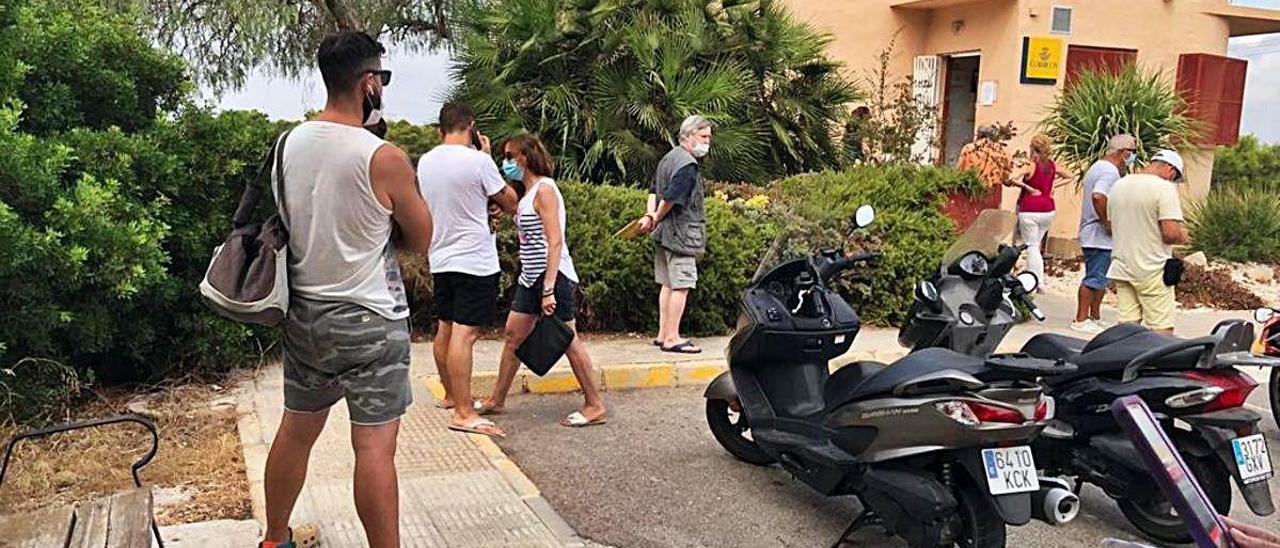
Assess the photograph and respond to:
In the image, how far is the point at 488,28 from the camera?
1181 cm

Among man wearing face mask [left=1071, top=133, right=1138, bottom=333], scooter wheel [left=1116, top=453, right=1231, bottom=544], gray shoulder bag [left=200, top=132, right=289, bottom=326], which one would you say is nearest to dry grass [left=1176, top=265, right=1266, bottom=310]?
man wearing face mask [left=1071, top=133, right=1138, bottom=333]

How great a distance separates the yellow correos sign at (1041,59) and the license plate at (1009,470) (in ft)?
37.6

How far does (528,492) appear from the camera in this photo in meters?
4.66

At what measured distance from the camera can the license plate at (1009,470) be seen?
12.4ft

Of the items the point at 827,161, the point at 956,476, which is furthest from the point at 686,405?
the point at 827,161

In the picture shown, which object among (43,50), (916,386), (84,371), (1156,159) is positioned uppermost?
(43,50)

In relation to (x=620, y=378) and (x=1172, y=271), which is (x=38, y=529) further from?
(x=1172, y=271)

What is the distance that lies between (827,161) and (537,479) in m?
8.21

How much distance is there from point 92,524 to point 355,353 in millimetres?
888

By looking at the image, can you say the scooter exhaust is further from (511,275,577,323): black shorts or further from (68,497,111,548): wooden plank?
(68,497,111,548): wooden plank

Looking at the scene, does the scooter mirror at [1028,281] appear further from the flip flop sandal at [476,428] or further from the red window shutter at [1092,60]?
the red window shutter at [1092,60]

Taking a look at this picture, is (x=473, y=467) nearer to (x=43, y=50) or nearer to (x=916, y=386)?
(x=916, y=386)

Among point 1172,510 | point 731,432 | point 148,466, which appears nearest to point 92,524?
point 148,466

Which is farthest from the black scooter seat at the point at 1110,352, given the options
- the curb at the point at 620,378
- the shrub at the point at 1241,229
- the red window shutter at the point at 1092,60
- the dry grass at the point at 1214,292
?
the red window shutter at the point at 1092,60
